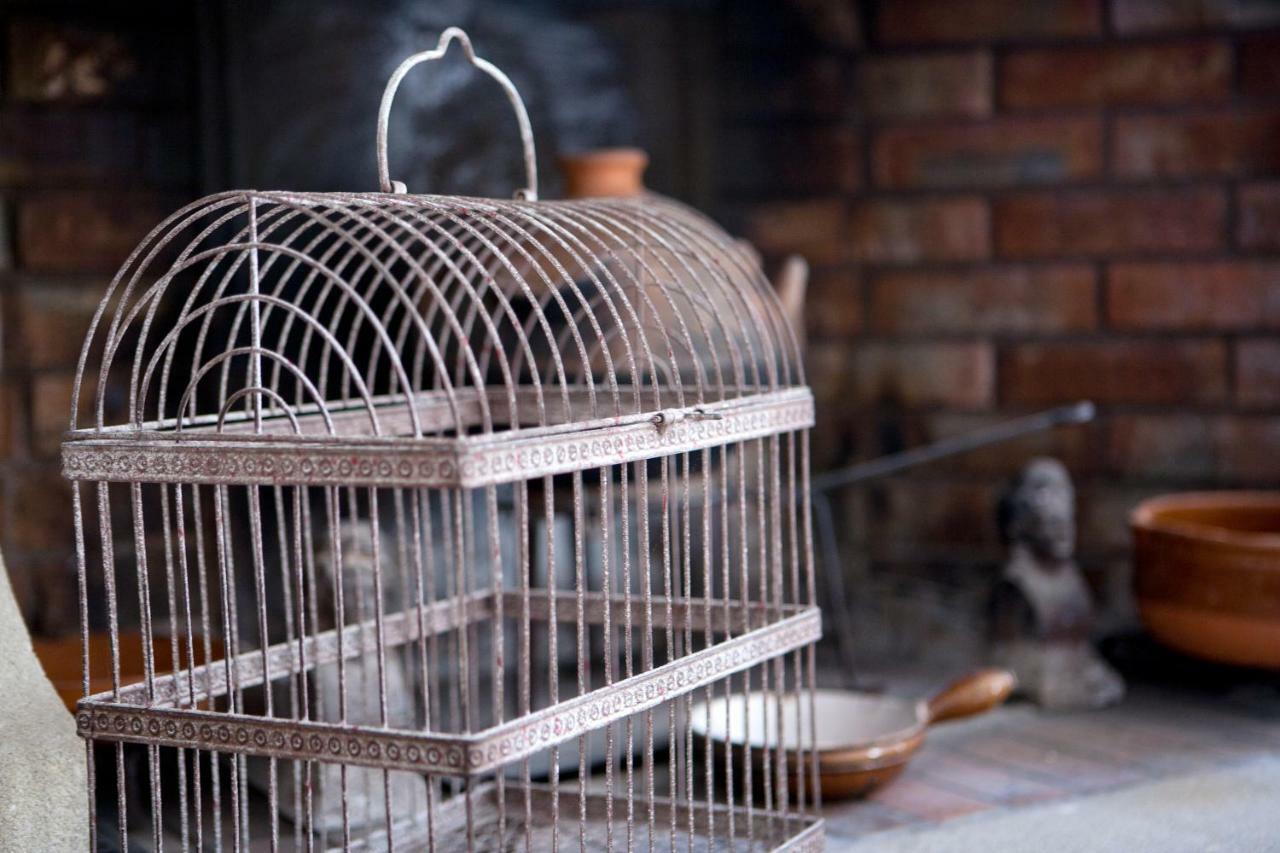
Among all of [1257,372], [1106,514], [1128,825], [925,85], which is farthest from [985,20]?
[1128,825]

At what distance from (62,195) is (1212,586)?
2091 mm

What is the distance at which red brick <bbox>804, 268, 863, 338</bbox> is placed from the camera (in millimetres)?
3311

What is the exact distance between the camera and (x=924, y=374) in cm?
327

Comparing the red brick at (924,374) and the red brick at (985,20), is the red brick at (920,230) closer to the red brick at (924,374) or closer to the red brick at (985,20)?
the red brick at (924,374)

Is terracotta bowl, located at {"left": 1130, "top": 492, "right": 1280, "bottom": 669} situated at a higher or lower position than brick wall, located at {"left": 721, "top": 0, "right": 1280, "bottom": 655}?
lower

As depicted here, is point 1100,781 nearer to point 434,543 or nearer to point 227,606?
point 434,543

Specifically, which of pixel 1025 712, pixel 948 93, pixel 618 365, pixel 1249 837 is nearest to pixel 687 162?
pixel 948 93

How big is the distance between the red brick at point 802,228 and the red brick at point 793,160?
0.04m

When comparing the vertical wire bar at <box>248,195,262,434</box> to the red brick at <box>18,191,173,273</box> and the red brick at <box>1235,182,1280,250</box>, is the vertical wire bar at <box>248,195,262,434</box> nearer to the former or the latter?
the red brick at <box>18,191,173,273</box>

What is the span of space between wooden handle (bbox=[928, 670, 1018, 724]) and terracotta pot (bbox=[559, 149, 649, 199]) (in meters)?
0.91

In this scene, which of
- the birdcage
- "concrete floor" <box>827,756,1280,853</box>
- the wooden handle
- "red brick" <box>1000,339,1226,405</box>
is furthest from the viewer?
"red brick" <box>1000,339,1226,405</box>

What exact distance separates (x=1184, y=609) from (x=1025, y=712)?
0.33m

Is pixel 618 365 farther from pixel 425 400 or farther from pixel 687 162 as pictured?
pixel 687 162

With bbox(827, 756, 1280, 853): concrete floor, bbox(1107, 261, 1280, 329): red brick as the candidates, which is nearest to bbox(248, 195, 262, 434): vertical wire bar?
bbox(827, 756, 1280, 853): concrete floor
